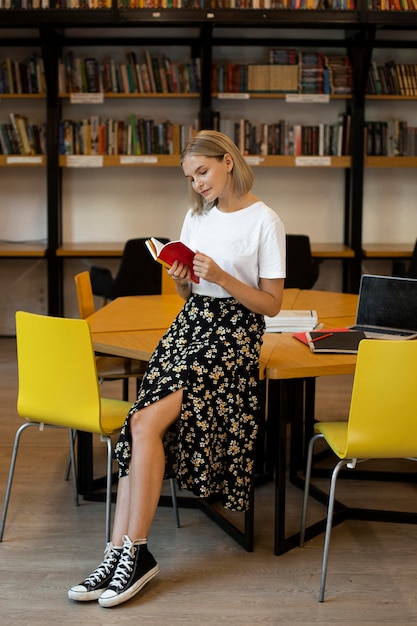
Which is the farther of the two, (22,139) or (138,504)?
(22,139)

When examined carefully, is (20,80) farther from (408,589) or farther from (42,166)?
(408,589)

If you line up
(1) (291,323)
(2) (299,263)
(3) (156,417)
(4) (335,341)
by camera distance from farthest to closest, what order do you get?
1. (2) (299,263)
2. (1) (291,323)
3. (4) (335,341)
4. (3) (156,417)

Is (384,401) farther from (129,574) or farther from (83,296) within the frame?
(83,296)

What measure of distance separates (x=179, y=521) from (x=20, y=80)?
4.09m

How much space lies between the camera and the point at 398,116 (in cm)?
671

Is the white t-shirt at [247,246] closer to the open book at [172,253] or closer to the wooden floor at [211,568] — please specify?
the open book at [172,253]

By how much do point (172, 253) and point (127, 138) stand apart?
12.5ft

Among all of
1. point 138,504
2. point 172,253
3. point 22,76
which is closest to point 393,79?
point 22,76

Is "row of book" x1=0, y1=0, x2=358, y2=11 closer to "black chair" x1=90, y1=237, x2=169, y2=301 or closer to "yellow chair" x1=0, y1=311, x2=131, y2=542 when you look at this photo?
"black chair" x1=90, y1=237, x2=169, y2=301

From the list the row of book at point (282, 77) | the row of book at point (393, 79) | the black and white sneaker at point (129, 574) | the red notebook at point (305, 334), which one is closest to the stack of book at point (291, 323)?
the red notebook at point (305, 334)

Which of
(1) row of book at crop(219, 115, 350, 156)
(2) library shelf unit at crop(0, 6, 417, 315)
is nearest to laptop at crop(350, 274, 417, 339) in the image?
(2) library shelf unit at crop(0, 6, 417, 315)

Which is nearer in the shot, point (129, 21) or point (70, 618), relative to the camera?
point (70, 618)

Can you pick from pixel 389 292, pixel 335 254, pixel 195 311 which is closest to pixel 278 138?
pixel 335 254

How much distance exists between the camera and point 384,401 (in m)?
2.71
